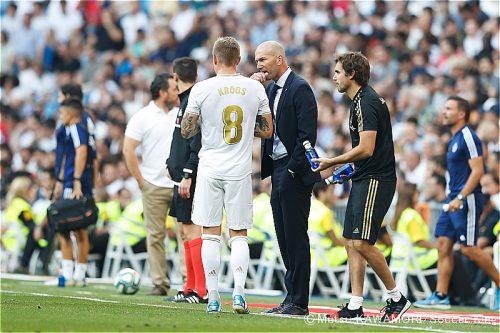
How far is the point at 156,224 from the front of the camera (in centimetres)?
1379

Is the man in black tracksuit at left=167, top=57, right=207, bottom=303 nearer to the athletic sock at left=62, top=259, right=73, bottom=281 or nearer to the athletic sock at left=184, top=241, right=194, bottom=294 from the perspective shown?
the athletic sock at left=184, top=241, right=194, bottom=294

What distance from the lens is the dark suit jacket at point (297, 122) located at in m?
10.2

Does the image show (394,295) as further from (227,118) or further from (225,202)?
(227,118)

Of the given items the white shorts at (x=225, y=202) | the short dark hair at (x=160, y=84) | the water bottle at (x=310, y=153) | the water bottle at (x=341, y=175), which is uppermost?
the short dark hair at (x=160, y=84)

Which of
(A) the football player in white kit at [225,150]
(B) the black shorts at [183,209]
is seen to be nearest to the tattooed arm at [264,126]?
(A) the football player in white kit at [225,150]

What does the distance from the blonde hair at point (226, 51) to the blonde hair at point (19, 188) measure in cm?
1066

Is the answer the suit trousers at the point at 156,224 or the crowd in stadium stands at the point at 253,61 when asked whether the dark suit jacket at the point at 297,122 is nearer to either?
the suit trousers at the point at 156,224

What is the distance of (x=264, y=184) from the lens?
1789 centimetres

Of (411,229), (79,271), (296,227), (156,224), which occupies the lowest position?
(79,271)

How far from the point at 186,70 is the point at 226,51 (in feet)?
7.11

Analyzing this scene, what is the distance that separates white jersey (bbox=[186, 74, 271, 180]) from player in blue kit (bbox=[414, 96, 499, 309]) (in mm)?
3869

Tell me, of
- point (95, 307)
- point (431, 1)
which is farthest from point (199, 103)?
point (431, 1)

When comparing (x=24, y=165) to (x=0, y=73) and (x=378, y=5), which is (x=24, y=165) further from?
(x=378, y=5)

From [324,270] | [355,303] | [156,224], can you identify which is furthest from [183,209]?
[324,270]
